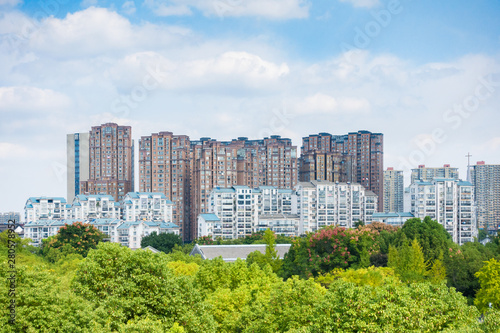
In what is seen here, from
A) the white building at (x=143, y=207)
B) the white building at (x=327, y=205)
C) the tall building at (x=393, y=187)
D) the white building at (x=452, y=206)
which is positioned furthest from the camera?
the tall building at (x=393, y=187)

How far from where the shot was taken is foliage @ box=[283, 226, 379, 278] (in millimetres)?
25266

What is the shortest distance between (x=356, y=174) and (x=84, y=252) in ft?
129

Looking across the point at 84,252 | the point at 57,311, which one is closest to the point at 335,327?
the point at 57,311

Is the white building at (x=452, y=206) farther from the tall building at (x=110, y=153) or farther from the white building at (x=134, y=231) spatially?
the tall building at (x=110, y=153)

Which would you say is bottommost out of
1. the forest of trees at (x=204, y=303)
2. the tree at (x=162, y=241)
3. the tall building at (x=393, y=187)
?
the tree at (x=162, y=241)

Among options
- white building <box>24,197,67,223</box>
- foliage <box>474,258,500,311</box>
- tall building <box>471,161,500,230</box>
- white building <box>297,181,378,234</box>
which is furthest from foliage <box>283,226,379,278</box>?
tall building <box>471,161,500,230</box>

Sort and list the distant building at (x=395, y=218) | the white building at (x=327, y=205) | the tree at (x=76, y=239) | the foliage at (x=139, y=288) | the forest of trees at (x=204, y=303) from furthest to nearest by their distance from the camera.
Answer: the white building at (x=327, y=205) < the distant building at (x=395, y=218) < the tree at (x=76, y=239) < the foliage at (x=139, y=288) < the forest of trees at (x=204, y=303)

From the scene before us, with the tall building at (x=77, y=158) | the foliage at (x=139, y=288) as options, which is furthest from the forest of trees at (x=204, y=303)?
the tall building at (x=77, y=158)

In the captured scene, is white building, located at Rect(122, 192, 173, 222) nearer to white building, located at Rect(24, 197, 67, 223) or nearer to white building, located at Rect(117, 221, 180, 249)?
white building, located at Rect(117, 221, 180, 249)

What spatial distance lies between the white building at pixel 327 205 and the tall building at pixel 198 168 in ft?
32.2

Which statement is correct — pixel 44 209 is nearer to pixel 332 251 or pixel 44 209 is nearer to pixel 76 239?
pixel 76 239

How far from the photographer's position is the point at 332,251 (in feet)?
84.0

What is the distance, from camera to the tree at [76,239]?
36.1 metres

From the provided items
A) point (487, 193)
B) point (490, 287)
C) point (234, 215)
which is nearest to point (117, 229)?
point (234, 215)
